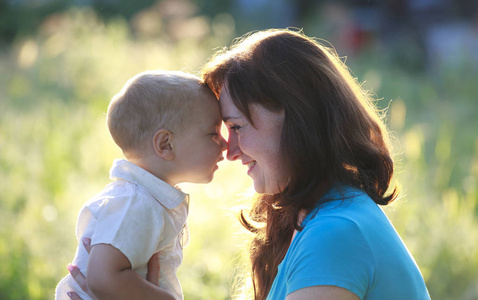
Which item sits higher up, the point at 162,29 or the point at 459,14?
the point at 162,29

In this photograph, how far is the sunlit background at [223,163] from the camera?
4.30 m

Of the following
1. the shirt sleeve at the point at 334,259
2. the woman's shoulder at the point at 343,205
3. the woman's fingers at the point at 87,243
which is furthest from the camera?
the woman's fingers at the point at 87,243

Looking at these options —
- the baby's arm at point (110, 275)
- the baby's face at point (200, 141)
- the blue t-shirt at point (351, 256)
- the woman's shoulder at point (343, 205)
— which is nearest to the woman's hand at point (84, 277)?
the baby's arm at point (110, 275)

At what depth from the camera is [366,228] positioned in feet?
5.77

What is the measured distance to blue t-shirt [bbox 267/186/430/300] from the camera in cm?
168

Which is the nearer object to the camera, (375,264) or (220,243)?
(375,264)

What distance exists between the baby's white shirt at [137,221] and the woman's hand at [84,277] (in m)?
0.02

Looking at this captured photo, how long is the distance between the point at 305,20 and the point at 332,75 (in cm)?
1887

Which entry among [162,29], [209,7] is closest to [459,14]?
[209,7]

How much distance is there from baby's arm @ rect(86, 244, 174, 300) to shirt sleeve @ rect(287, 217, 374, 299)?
55cm

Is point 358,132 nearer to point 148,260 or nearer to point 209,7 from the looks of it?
point 148,260

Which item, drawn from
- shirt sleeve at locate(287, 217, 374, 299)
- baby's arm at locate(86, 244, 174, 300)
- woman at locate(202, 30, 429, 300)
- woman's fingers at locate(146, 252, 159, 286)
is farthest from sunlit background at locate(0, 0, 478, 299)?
shirt sleeve at locate(287, 217, 374, 299)

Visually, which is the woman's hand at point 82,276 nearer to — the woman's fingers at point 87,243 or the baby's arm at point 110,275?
the woman's fingers at point 87,243

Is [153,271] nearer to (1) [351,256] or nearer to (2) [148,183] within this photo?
(2) [148,183]
